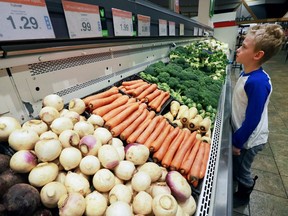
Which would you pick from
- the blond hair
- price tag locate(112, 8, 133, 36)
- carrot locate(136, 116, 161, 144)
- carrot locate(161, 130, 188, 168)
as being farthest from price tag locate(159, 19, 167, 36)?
carrot locate(161, 130, 188, 168)

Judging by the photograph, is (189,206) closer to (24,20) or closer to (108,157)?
(108,157)

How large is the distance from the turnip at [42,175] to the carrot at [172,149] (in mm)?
652

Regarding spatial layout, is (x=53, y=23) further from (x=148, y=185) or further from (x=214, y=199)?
(x=214, y=199)

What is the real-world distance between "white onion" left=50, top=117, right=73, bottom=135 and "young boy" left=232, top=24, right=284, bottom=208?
1.37 m

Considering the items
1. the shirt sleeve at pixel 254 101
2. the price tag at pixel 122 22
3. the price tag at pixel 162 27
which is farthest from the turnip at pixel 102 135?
the price tag at pixel 162 27

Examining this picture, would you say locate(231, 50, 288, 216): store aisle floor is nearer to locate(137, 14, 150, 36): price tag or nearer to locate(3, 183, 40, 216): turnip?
locate(3, 183, 40, 216): turnip

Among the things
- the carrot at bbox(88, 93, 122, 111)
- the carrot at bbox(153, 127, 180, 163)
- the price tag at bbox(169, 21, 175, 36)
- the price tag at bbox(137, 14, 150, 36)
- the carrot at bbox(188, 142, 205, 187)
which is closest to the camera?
the carrot at bbox(188, 142, 205, 187)

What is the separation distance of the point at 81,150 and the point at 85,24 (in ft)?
2.83

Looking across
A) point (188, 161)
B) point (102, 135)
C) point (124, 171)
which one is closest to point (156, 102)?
point (188, 161)

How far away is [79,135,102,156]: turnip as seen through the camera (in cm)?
89

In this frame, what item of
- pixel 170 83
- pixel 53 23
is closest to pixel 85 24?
pixel 53 23

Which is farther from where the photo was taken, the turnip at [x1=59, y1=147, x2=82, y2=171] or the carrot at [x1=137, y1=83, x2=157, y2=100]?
the carrot at [x1=137, y1=83, x2=157, y2=100]

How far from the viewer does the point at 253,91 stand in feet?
4.54

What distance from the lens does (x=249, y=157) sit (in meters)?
1.74
